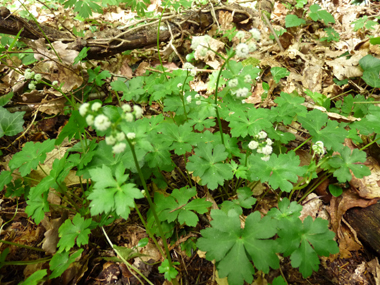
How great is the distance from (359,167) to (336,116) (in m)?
0.91

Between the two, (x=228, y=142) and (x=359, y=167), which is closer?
(x=359, y=167)

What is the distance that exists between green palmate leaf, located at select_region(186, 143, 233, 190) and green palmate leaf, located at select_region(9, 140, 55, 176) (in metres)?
1.43

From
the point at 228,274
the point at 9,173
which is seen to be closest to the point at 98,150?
the point at 9,173

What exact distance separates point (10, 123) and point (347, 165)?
3.79m

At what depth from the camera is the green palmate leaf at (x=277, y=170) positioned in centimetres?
187

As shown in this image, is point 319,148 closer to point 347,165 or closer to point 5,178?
point 347,165

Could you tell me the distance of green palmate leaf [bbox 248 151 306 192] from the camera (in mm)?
1872

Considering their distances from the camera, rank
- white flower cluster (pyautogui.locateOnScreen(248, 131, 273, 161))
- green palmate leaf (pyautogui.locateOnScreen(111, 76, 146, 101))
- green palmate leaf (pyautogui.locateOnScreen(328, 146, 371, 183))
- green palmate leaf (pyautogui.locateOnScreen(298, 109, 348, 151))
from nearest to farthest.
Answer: white flower cluster (pyautogui.locateOnScreen(248, 131, 273, 161)) < green palmate leaf (pyautogui.locateOnScreen(328, 146, 371, 183)) < green palmate leaf (pyautogui.locateOnScreen(298, 109, 348, 151)) < green palmate leaf (pyautogui.locateOnScreen(111, 76, 146, 101))

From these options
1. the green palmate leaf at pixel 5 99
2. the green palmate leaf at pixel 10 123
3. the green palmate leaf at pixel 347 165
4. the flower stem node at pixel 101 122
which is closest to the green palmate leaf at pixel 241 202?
the green palmate leaf at pixel 347 165

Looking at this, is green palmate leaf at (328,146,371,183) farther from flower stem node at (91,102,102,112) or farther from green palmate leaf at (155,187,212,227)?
flower stem node at (91,102,102,112)

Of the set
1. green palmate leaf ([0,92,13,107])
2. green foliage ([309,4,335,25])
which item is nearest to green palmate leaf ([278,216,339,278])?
green palmate leaf ([0,92,13,107])

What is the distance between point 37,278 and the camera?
5.62 feet

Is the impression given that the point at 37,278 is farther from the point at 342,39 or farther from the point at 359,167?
the point at 342,39

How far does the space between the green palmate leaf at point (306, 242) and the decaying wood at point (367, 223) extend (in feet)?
1.62
